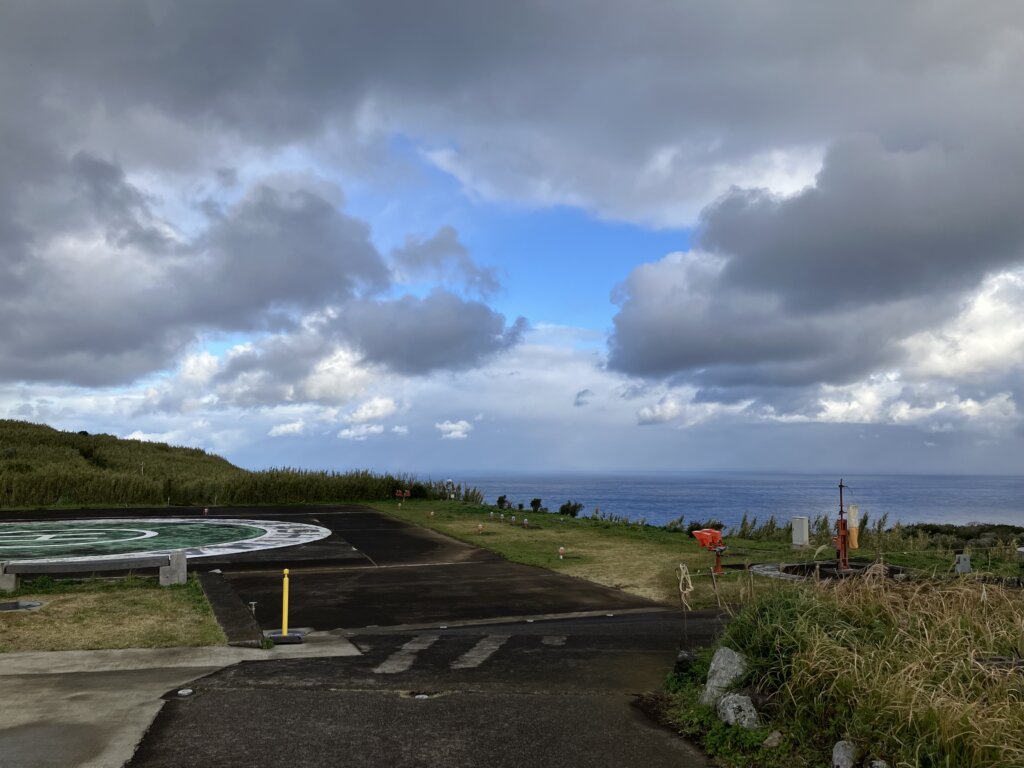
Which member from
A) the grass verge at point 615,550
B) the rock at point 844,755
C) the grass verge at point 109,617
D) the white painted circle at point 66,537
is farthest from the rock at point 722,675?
the white painted circle at point 66,537

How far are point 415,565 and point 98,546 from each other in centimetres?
909

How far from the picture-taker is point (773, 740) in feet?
20.8

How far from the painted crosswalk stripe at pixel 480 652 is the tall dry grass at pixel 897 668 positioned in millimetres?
3211

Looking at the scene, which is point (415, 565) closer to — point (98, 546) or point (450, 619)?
point (450, 619)

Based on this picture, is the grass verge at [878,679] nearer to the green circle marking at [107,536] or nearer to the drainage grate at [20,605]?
the drainage grate at [20,605]

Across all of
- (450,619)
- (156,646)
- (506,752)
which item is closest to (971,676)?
(506,752)

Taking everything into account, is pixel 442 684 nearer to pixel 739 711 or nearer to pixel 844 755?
pixel 739 711

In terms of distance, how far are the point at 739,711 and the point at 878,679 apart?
4.14 ft

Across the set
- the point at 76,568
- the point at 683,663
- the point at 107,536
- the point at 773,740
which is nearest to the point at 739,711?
the point at 773,740

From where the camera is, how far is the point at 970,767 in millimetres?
5160

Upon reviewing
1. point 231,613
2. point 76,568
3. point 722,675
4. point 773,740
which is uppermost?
point 722,675

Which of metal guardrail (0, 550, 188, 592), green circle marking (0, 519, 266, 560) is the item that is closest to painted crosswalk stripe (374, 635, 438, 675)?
metal guardrail (0, 550, 188, 592)

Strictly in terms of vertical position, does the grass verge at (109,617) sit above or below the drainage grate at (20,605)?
below

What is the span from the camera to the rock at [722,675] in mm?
7305
